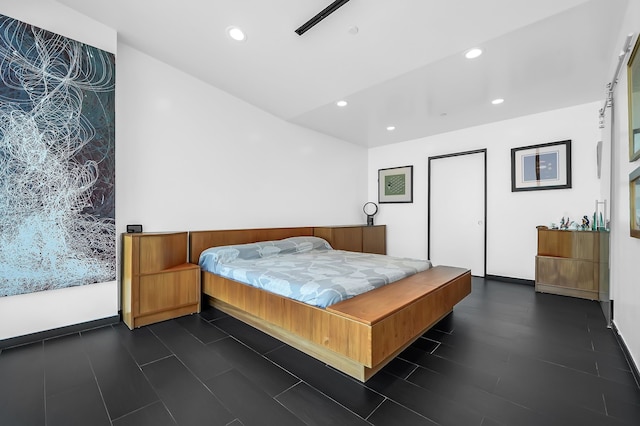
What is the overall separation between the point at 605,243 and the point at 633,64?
1767 mm

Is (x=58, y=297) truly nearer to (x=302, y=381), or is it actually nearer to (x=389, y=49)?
(x=302, y=381)

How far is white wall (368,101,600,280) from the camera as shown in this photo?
11.9 ft

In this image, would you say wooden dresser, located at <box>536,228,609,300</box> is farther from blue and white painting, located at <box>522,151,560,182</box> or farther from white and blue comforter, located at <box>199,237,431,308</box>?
white and blue comforter, located at <box>199,237,431,308</box>

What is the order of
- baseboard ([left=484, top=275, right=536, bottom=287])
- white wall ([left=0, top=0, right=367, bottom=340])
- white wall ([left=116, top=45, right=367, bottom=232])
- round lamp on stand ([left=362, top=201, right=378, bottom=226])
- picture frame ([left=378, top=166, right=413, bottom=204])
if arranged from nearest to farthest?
white wall ([left=0, top=0, right=367, bottom=340]) < white wall ([left=116, top=45, right=367, bottom=232]) < baseboard ([left=484, top=275, right=536, bottom=287]) < picture frame ([left=378, top=166, right=413, bottom=204]) < round lamp on stand ([left=362, top=201, right=378, bottom=226])

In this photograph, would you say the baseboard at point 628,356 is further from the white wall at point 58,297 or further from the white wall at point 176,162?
the white wall at point 58,297

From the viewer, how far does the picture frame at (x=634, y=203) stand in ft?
5.32

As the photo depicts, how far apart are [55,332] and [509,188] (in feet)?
18.3

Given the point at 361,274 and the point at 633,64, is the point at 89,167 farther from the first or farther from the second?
the point at 633,64

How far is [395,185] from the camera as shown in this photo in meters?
5.54

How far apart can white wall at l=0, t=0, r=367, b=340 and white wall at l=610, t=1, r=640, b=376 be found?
364 cm

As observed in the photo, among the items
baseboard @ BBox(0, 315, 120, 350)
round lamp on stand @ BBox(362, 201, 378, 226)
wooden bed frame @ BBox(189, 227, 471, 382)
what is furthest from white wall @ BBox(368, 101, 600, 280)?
baseboard @ BBox(0, 315, 120, 350)

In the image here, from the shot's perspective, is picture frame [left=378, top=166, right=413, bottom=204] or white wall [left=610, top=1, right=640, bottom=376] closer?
white wall [left=610, top=1, right=640, bottom=376]

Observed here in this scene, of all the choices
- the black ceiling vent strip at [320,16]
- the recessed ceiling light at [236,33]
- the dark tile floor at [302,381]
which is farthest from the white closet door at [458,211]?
the recessed ceiling light at [236,33]

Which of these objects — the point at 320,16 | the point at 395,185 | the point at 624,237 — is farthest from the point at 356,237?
the point at 320,16
